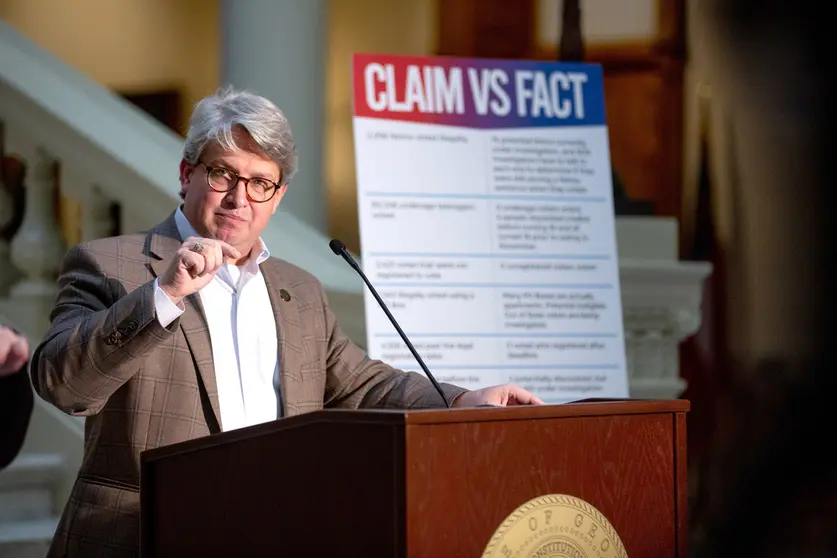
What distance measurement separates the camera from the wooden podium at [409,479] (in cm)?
183

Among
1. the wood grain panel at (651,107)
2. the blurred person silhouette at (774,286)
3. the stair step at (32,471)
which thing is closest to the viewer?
the stair step at (32,471)

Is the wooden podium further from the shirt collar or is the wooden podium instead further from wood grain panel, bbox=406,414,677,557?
the shirt collar

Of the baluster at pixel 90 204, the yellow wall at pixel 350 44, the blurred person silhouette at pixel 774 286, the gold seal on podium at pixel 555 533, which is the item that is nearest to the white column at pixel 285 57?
the baluster at pixel 90 204

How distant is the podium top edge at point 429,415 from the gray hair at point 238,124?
573mm

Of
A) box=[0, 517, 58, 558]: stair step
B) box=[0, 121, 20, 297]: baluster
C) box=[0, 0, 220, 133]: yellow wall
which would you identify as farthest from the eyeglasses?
box=[0, 0, 220, 133]: yellow wall

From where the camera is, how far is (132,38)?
702 cm

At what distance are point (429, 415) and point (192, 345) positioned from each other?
723 mm

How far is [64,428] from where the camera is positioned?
3.82 m

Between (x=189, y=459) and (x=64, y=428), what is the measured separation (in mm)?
1795

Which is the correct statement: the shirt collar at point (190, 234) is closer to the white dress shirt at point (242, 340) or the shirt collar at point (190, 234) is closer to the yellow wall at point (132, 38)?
the white dress shirt at point (242, 340)

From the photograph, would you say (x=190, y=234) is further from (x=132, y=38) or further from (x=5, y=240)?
(x=132, y=38)

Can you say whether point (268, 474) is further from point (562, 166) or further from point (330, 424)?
point (562, 166)

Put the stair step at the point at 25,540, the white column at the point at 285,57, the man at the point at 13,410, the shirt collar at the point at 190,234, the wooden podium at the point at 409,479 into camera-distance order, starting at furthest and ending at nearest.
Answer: the white column at the point at 285,57, the stair step at the point at 25,540, the shirt collar at the point at 190,234, the man at the point at 13,410, the wooden podium at the point at 409,479

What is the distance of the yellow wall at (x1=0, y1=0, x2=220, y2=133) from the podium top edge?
4.96 metres
